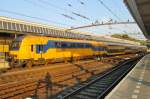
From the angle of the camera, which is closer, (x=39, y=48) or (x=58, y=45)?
(x=39, y=48)

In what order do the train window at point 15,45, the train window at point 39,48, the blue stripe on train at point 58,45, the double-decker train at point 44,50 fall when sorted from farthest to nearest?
1. the blue stripe on train at point 58,45
2. the train window at point 39,48
3. the train window at point 15,45
4. the double-decker train at point 44,50

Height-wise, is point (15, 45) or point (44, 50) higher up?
point (15, 45)

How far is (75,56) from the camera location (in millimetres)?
34062

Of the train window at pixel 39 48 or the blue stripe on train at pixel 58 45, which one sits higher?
the blue stripe on train at pixel 58 45

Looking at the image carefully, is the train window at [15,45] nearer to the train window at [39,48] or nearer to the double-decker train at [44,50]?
the double-decker train at [44,50]

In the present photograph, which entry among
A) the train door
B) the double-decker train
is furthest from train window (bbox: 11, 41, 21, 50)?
the train door

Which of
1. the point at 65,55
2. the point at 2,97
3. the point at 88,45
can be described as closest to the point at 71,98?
the point at 2,97

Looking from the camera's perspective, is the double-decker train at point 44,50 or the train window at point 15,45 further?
the train window at point 15,45

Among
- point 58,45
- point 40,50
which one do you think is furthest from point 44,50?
point 58,45

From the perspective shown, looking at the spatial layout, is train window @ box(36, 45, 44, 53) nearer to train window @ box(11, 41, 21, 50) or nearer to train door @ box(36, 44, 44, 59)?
train door @ box(36, 44, 44, 59)

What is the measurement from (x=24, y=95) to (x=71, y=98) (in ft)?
8.21

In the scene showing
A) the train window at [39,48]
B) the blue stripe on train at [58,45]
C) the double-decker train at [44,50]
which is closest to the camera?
the double-decker train at [44,50]

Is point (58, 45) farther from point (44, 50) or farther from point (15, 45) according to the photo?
point (15, 45)

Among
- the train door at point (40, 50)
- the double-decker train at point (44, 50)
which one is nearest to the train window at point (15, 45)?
the double-decker train at point (44, 50)
